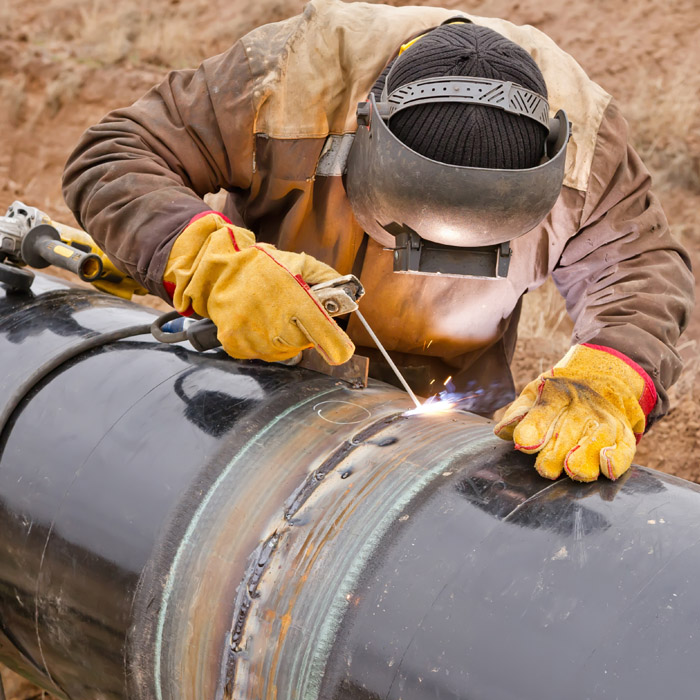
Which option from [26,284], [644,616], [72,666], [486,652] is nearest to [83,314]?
[26,284]

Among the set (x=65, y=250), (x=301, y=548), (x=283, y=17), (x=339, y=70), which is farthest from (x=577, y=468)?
(x=283, y=17)

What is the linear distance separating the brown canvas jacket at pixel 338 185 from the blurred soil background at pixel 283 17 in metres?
2.62

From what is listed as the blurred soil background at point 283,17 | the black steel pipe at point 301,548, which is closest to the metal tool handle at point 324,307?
the black steel pipe at point 301,548

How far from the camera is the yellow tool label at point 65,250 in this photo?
2405 millimetres

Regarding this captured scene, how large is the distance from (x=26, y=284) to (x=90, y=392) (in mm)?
610

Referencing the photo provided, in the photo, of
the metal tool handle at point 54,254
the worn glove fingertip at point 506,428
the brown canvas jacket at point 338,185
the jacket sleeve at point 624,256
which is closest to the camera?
the worn glove fingertip at point 506,428

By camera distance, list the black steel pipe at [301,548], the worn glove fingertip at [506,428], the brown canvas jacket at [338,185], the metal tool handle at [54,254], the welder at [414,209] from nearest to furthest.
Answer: the black steel pipe at [301,548] < the worn glove fingertip at [506,428] < the welder at [414,209] < the brown canvas jacket at [338,185] < the metal tool handle at [54,254]

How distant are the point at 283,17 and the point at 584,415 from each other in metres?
5.90

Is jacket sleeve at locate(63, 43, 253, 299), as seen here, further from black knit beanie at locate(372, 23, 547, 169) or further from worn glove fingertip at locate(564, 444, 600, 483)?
worn glove fingertip at locate(564, 444, 600, 483)

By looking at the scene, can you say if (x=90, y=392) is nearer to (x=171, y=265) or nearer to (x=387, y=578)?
(x=171, y=265)

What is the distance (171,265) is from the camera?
1.93 m

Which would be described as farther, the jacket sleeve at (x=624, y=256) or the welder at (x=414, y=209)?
the jacket sleeve at (x=624, y=256)

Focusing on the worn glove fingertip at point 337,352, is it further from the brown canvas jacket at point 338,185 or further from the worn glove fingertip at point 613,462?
→ the worn glove fingertip at point 613,462

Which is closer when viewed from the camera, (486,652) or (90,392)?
(486,652)
